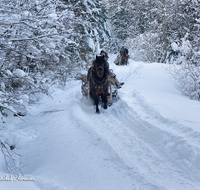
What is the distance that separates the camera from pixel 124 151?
11.4 feet

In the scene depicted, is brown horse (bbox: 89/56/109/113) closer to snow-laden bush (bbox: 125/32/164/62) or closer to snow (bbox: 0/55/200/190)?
snow (bbox: 0/55/200/190)

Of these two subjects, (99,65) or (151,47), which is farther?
(151,47)

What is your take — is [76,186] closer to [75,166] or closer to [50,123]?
[75,166]

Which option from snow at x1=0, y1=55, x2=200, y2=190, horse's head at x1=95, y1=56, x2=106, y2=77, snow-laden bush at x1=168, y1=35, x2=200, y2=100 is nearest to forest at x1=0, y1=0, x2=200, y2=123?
snow-laden bush at x1=168, y1=35, x2=200, y2=100

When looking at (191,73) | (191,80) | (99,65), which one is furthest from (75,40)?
(191,80)

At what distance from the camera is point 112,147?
361cm

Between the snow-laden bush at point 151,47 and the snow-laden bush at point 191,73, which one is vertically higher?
the snow-laden bush at point 151,47

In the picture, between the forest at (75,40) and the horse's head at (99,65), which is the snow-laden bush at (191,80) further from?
the horse's head at (99,65)

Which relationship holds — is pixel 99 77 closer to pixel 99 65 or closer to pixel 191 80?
pixel 99 65

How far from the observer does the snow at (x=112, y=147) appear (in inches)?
107

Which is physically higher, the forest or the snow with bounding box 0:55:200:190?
the forest

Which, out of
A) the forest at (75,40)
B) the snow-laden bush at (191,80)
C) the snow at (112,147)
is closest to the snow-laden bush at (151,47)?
the forest at (75,40)

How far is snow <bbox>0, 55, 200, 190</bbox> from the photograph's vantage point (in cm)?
271

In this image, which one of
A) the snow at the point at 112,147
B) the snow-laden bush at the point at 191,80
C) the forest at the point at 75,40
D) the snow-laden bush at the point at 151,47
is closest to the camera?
the snow at the point at 112,147
